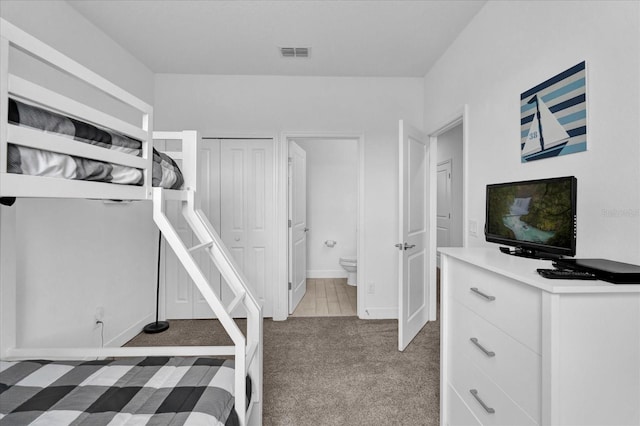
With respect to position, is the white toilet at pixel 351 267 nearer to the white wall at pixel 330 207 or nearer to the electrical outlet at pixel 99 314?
the white wall at pixel 330 207

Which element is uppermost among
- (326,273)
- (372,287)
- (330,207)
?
(330,207)

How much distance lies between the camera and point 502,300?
118 centimetres

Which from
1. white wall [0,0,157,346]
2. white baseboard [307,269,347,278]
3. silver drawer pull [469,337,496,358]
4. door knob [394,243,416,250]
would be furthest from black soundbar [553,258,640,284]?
white baseboard [307,269,347,278]

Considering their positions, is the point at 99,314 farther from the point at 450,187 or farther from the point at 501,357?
the point at 450,187

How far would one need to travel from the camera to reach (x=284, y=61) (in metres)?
3.08

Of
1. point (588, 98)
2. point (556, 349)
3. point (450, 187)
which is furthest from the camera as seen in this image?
point (450, 187)

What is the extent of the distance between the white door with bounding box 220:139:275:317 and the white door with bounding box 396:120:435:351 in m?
1.44

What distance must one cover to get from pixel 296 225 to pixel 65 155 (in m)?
2.91

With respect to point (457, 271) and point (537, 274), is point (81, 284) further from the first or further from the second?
point (537, 274)

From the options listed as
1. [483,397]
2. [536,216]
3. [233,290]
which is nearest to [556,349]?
[483,397]

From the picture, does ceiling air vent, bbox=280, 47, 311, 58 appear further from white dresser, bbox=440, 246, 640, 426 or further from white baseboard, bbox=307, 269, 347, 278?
white baseboard, bbox=307, 269, 347, 278

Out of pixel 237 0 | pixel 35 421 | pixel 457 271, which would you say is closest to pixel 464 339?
pixel 457 271

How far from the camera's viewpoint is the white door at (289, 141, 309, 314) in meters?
3.60

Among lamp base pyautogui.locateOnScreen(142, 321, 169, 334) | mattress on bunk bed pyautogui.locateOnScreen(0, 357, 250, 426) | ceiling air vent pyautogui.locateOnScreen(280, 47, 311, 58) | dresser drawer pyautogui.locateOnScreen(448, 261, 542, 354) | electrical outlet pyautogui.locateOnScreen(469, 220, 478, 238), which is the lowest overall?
lamp base pyautogui.locateOnScreen(142, 321, 169, 334)
